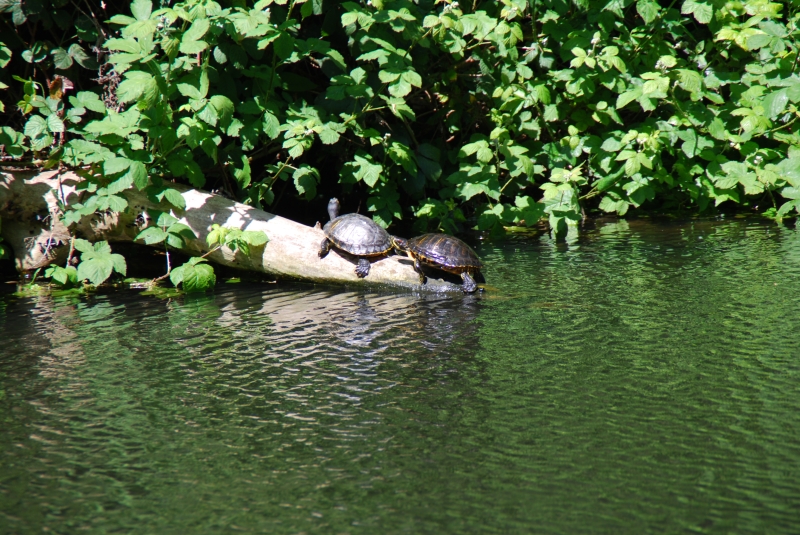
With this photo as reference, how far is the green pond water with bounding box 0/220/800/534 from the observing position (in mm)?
2998

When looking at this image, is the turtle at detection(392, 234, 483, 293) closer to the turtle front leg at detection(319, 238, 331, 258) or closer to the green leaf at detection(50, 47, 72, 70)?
the turtle front leg at detection(319, 238, 331, 258)

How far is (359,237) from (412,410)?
2949mm

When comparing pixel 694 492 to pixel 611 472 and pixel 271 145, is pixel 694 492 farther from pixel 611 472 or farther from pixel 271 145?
pixel 271 145

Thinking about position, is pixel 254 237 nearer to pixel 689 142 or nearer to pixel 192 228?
pixel 192 228

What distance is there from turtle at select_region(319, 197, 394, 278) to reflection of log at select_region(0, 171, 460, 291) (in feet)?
0.27

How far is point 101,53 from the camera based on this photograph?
7.48m

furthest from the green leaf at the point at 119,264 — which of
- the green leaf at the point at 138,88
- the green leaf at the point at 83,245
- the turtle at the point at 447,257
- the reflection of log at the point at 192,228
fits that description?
the turtle at the point at 447,257

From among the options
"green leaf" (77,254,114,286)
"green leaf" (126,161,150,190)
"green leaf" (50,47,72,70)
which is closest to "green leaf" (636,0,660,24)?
"green leaf" (126,161,150,190)

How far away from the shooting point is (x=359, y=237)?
21.9 ft

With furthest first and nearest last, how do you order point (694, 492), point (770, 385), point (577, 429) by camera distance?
1. point (770, 385)
2. point (577, 429)
3. point (694, 492)

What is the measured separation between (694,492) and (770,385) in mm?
1326

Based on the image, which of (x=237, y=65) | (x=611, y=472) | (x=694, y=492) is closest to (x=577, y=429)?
(x=611, y=472)

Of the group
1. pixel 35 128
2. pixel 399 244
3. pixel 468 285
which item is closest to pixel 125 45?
pixel 35 128

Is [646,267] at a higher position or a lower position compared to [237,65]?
lower
